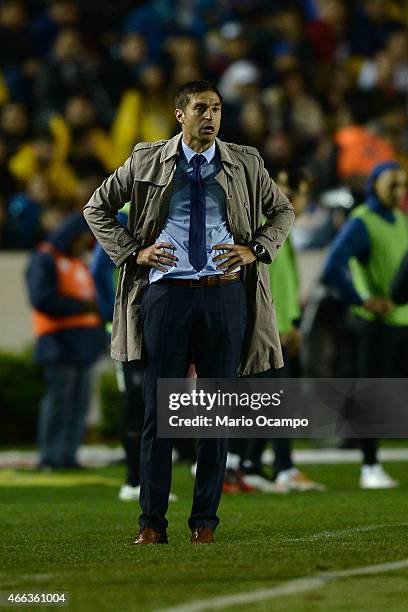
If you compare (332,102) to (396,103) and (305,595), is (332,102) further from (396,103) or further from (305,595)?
(305,595)

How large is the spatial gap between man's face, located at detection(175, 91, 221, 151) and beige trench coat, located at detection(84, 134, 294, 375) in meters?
0.09

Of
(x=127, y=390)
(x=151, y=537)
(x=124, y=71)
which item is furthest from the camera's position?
(x=124, y=71)

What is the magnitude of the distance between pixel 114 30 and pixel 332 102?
3.03 meters

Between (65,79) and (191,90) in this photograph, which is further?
(65,79)

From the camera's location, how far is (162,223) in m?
7.07

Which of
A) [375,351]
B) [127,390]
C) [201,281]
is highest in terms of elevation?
[201,281]

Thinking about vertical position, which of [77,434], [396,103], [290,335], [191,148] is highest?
[396,103]

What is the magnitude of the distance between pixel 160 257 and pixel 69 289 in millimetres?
6355

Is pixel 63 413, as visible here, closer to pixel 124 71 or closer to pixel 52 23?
pixel 124 71

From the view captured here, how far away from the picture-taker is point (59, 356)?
1323 cm

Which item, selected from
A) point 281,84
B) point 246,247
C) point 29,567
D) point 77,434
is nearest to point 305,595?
point 29,567

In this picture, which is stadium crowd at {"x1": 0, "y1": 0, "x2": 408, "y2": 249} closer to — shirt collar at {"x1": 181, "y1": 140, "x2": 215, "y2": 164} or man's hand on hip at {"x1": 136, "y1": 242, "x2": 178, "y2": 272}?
shirt collar at {"x1": 181, "y1": 140, "x2": 215, "y2": 164}

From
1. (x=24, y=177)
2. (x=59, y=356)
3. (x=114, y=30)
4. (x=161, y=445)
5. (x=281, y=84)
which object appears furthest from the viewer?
(x=114, y=30)

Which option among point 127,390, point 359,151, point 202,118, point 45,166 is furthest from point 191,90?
point 45,166
